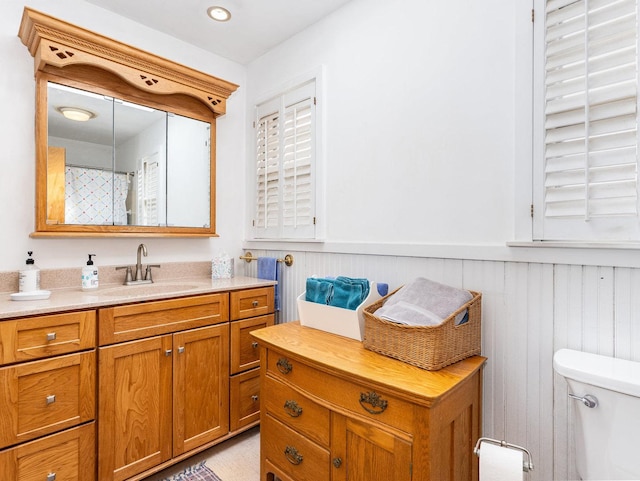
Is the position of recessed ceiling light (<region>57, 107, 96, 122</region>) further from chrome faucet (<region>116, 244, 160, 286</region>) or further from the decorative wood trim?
chrome faucet (<region>116, 244, 160, 286</region>)

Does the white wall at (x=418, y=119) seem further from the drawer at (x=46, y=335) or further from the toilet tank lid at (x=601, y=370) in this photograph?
the drawer at (x=46, y=335)

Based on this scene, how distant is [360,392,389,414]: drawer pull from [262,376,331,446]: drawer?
0.62 feet

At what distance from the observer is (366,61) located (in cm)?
189

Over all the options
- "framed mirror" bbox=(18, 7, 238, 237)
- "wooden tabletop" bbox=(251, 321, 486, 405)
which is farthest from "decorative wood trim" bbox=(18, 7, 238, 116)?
"wooden tabletop" bbox=(251, 321, 486, 405)

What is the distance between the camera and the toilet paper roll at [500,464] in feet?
3.32

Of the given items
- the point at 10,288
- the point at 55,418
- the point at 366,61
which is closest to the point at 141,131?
the point at 10,288

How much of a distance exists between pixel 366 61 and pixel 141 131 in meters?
1.42

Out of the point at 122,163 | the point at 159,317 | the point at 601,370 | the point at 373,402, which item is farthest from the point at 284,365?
the point at 122,163

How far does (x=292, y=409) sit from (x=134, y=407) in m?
0.82

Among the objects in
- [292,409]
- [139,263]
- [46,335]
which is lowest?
[292,409]

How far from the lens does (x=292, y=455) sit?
1428mm

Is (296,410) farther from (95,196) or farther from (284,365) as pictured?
(95,196)

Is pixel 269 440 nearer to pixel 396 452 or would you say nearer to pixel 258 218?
pixel 396 452

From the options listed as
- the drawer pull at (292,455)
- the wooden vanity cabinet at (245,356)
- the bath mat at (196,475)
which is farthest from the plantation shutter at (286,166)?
the bath mat at (196,475)
